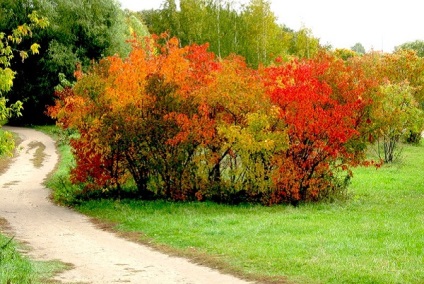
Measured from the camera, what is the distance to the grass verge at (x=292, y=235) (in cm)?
1148

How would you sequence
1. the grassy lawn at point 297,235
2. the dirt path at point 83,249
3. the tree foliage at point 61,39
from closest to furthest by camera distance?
the grassy lawn at point 297,235
the dirt path at point 83,249
the tree foliage at point 61,39

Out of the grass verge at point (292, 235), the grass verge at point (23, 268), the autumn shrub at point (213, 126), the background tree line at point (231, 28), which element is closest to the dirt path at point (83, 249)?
the grass verge at point (23, 268)

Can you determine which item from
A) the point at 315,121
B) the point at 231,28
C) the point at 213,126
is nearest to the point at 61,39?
the point at 231,28

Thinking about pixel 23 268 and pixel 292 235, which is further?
pixel 292 235

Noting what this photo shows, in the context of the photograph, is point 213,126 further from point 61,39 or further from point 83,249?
point 61,39

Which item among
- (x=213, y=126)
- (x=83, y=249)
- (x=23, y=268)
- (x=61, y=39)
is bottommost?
(x=83, y=249)

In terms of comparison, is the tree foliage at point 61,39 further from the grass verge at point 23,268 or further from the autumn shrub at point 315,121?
the grass verge at point 23,268

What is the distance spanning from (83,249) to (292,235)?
5021 millimetres

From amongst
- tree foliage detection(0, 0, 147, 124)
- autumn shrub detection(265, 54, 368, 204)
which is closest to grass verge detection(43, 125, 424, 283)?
autumn shrub detection(265, 54, 368, 204)

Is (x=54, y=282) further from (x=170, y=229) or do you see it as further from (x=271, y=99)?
(x=271, y=99)

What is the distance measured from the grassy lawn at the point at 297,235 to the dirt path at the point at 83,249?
28.8 inches

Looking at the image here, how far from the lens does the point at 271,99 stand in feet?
67.3

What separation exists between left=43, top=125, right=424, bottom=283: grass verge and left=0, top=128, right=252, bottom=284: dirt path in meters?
0.63

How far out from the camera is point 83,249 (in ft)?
46.9
